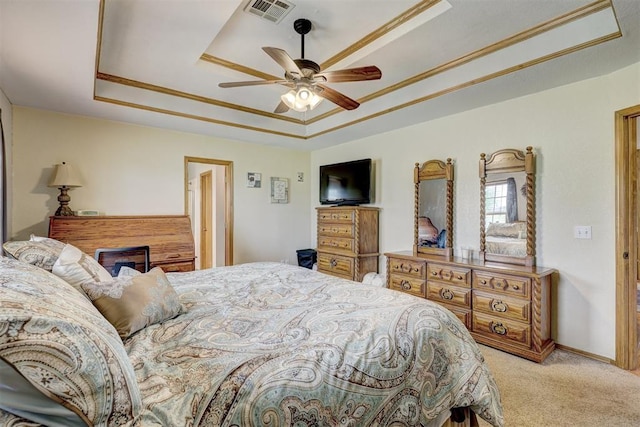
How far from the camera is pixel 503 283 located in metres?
2.68

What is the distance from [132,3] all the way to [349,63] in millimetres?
1675

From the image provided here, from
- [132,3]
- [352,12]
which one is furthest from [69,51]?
[352,12]

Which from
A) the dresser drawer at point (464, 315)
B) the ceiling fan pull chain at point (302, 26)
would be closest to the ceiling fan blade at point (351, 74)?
the ceiling fan pull chain at point (302, 26)

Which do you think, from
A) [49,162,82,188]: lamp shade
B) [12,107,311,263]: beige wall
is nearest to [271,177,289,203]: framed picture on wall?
[12,107,311,263]: beige wall

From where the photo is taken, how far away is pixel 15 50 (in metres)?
2.11

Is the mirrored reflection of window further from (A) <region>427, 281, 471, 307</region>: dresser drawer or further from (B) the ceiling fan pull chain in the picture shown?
(B) the ceiling fan pull chain

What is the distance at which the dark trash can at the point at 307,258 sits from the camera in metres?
5.18

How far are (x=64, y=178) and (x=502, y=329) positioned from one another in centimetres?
456

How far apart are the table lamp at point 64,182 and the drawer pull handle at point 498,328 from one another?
4.38 m

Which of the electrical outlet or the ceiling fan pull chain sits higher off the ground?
the ceiling fan pull chain

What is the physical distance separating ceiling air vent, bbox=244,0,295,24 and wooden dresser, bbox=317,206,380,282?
252 centimetres

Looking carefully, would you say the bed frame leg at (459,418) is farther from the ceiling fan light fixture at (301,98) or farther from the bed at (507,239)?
the ceiling fan light fixture at (301,98)

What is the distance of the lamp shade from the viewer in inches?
126

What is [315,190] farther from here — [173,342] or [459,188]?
[173,342]
